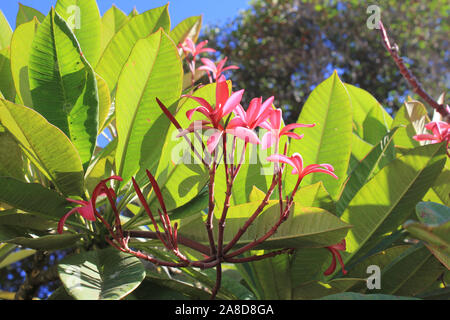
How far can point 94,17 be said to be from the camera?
0.91 m

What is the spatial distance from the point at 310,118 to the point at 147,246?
1.31 ft

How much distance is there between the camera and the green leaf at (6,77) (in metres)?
0.90

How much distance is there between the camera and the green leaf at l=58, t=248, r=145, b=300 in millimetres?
562

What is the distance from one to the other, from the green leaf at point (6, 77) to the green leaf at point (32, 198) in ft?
0.92

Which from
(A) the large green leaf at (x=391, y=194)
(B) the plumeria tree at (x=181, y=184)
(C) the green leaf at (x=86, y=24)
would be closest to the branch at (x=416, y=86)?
(B) the plumeria tree at (x=181, y=184)

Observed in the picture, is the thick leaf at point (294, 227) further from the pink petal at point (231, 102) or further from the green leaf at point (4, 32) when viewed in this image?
the green leaf at point (4, 32)

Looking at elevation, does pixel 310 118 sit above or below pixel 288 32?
below

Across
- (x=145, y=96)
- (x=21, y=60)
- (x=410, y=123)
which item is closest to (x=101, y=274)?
(x=145, y=96)

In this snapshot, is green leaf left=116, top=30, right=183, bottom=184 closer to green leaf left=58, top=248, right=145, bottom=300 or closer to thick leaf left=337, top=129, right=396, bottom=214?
green leaf left=58, top=248, right=145, bottom=300

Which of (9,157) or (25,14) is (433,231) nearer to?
(9,157)

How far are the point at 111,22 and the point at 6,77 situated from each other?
0.34 m

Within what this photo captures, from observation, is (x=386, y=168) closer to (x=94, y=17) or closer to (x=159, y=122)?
(x=159, y=122)

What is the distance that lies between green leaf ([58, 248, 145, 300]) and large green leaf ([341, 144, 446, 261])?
38 centimetres
